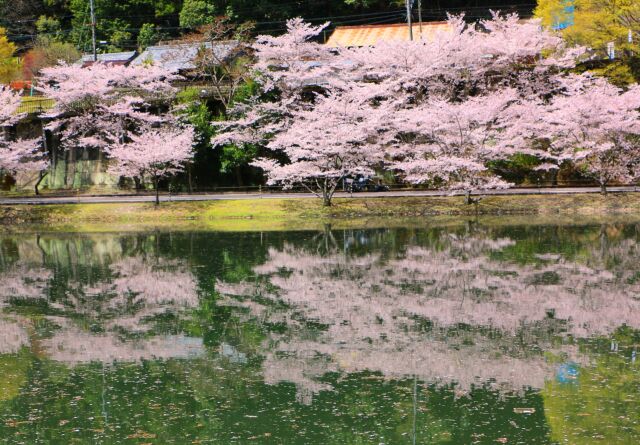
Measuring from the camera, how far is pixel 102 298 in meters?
19.7

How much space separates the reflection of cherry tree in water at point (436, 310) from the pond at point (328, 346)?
6cm

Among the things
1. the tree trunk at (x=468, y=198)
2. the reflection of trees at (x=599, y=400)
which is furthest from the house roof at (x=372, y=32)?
the reflection of trees at (x=599, y=400)

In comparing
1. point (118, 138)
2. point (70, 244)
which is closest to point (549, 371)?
point (70, 244)

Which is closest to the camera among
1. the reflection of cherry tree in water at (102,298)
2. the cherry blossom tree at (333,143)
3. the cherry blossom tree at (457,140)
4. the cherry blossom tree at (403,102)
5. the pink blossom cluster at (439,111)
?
the reflection of cherry tree in water at (102,298)

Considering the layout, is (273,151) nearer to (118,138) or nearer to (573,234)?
(118,138)

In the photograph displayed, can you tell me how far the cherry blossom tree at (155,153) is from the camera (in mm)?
40156

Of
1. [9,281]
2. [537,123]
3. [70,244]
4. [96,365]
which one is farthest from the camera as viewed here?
[537,123]

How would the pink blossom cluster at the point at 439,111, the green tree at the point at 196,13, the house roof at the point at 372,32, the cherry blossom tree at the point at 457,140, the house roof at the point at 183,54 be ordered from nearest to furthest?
the cherry blossom tree at the point at 457,140 → the pink blossom cluster at the point at 439,111 → the house roof at the point at 183,54 → the house roof at the point at 372,32 → the green tree at the point at 196,13

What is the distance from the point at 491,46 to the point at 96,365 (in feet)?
107

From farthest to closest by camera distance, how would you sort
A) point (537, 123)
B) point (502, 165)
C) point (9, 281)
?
1. point (502, 165)
2. point (537, 123)
3. point (9, 281)

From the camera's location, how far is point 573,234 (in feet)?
95.1

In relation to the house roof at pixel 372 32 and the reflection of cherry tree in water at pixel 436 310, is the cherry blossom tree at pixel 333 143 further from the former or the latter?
the house roof at pixel 372 32

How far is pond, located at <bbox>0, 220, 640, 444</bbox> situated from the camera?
34.0ft

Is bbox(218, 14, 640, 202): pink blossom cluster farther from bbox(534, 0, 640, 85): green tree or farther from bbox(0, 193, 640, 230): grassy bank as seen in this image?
bbox(0, 193, 640, 230): grassy bank
